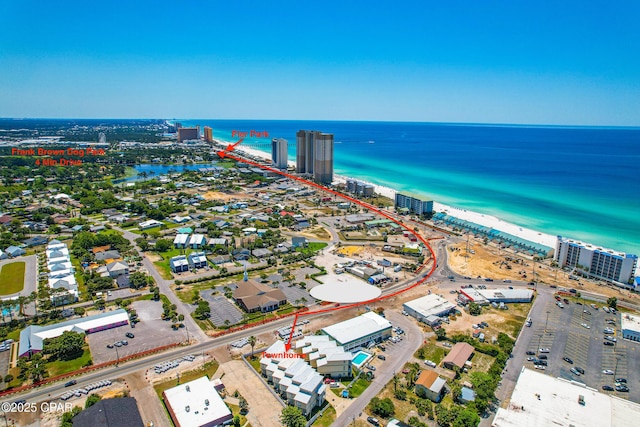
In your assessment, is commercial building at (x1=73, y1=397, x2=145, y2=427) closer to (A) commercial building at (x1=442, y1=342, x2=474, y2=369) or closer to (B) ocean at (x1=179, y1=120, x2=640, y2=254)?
(A) commercial building at (x1=442, y1=342, x2=474, y2=369)

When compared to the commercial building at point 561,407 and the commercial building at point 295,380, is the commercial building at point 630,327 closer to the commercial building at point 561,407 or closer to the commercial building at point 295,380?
the commercial building at point 561,407

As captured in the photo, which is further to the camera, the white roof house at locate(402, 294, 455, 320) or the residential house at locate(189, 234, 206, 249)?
the residential house at locate(189, 234, 206, 249)

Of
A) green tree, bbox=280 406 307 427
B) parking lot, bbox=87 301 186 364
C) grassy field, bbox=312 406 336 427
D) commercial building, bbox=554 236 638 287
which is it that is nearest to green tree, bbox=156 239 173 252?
parking lot, bbox=87 301 186 364

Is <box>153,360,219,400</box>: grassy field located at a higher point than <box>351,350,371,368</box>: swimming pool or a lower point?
lower

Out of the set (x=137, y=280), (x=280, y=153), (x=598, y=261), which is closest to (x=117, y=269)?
(x=137, y=280)

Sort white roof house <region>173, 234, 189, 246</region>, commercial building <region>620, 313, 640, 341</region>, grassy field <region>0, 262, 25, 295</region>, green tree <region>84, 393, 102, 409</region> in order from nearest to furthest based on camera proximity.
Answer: green tree <region>84, 393, 102, 409</region> → commercial building <region>620, 313, 640, 341</region> → grassy field <region>0, 262, 25, 295</region> → white roof house <region>173, 234, 189, 246</region>

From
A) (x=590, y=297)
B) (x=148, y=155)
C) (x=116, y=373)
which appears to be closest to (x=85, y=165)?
(x=148, y=155)
